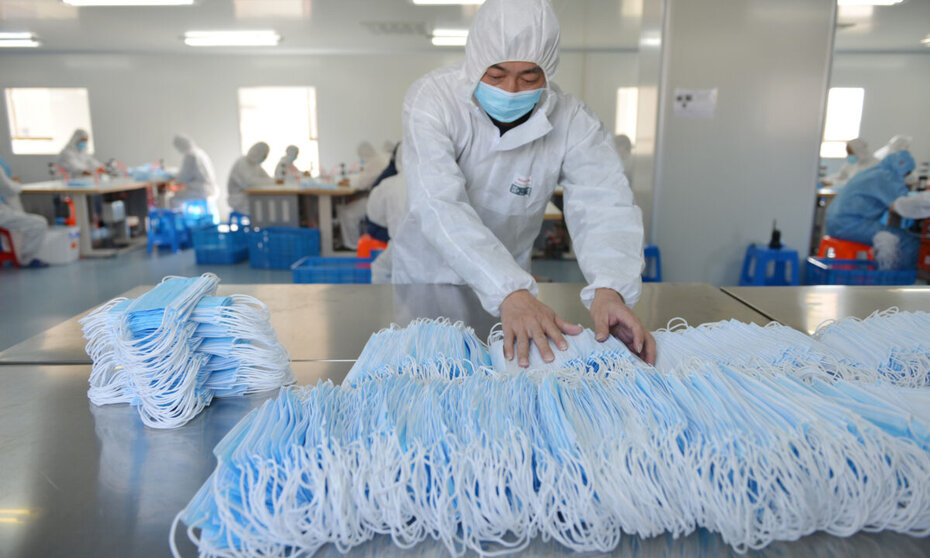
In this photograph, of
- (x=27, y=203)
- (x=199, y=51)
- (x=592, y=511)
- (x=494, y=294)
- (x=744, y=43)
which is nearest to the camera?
(x=592, y=511)

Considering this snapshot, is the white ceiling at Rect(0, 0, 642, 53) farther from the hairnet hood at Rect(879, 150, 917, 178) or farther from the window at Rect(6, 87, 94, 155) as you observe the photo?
the hairnet hood at Rect(879, 150, 917, 178)

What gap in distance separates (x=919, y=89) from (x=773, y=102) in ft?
8.15

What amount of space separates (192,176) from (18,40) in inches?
155

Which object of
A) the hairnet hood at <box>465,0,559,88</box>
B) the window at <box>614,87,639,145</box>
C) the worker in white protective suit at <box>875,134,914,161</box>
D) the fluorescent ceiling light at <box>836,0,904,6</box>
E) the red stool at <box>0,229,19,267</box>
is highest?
the fluorescent ceiling light at <box>836,0,904,6</box>

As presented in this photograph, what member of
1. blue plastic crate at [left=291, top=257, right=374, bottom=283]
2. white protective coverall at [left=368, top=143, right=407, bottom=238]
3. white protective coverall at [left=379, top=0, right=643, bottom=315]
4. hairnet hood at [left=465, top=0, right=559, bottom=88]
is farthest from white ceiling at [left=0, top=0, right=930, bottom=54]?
hairnet hood at [left=465, top=0, right=559, bottom=88]

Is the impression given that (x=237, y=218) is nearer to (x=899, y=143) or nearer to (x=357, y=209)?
(x=357, y=209)

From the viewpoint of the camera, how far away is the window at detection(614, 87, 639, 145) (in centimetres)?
515

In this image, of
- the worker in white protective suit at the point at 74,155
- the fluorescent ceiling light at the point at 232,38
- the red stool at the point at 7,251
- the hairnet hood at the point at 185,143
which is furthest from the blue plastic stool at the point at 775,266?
the worker in white protective suit at the point at 74,155

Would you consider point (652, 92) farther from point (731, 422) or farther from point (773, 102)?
point (731, 422)

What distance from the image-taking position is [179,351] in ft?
2.90

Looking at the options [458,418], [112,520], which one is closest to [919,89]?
[458,418]

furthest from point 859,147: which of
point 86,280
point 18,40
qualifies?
point 18,40

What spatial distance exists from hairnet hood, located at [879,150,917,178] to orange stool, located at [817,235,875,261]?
539 mm

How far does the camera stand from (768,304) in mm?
1559
